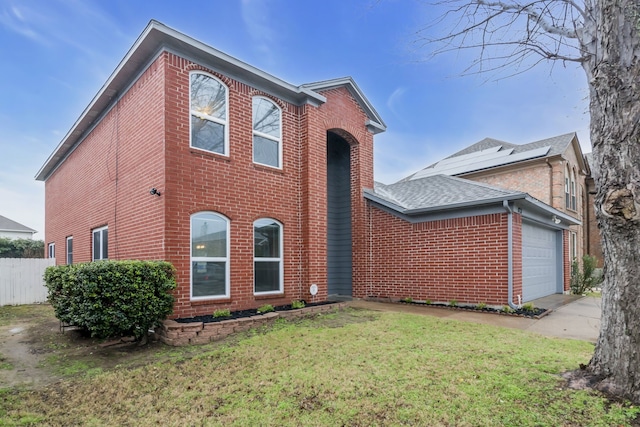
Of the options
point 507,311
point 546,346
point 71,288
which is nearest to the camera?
point 546,346

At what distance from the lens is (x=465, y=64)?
192 inches

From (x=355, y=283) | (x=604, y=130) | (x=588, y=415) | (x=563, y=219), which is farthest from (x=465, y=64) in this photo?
(x=563, y=219)

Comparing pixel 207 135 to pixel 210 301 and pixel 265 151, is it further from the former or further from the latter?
pixel 210 301

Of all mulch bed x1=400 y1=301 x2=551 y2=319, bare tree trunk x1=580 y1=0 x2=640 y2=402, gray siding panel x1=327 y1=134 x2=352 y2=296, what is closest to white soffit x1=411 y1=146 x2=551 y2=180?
gray siding panel x1=327 y1=134 x2=352 y2=296

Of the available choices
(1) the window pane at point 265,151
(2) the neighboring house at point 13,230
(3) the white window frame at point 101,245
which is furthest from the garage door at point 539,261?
(2) the neighboring house at point 13,230

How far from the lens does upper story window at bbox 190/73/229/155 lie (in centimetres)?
737

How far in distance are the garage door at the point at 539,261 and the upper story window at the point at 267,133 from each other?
763cm

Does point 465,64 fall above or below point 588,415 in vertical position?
above

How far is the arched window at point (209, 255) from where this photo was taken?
23.2ft

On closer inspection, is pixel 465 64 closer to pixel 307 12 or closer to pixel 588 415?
pixel 588 415

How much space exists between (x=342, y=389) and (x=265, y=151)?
647cm

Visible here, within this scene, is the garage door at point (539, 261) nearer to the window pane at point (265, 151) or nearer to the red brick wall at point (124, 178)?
the window pane at point (265, 151)

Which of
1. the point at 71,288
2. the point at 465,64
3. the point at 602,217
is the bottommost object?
the point at 71,288

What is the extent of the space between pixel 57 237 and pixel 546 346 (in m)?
17.9
